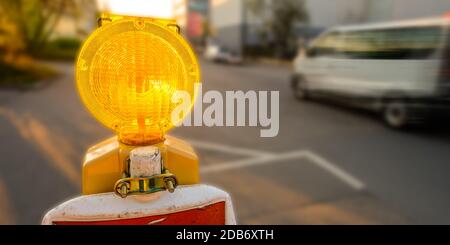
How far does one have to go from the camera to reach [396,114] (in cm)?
598

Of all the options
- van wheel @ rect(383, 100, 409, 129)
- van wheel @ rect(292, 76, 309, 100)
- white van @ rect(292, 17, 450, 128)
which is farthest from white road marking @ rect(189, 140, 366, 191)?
van wheel @ rect(292, 76, 309, 100)

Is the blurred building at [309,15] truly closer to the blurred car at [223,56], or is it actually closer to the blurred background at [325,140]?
the blurred car at [223,56]

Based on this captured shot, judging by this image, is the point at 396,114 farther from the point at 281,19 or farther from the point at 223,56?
the point at 281,19

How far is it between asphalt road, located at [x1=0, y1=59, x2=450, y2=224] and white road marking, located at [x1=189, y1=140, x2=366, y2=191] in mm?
12

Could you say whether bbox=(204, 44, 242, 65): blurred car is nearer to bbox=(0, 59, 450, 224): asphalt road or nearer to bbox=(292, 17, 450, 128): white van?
bbox=(292, 17, 450, 128): white van

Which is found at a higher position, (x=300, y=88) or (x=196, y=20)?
(x=196, y=20)

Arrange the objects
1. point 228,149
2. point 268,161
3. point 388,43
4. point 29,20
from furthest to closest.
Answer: point 29,20 < point 228,149 < point 268,161 < point 388,43

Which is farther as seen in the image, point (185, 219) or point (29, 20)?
point (29, 20)

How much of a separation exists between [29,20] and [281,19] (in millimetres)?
14558

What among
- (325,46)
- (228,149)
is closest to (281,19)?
(325,46)

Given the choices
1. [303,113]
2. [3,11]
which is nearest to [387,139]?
[303,113]

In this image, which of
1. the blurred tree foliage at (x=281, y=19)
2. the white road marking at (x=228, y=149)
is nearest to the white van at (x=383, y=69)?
the white road marking at (x=228, y=149)

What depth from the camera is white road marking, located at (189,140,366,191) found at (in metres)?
3.75

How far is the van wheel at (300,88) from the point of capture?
8.59m
